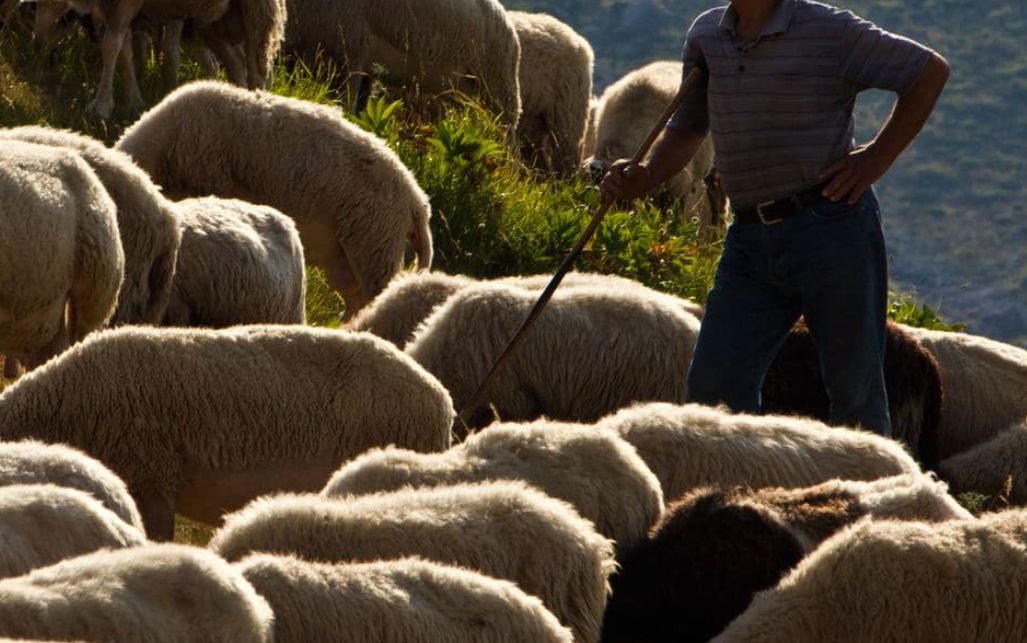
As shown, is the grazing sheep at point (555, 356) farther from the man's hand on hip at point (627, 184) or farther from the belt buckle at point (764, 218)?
the belt buckle at point (764, 218)

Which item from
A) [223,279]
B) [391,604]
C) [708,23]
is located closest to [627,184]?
[708,23]

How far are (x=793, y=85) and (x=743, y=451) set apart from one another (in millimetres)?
1367

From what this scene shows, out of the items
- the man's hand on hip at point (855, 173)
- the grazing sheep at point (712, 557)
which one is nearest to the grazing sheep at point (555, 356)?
the man's hand on hip at point (855, 173)

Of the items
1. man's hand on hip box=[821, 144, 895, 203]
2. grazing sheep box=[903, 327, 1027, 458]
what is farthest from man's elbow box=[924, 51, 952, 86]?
grazing sheep box=[903, 327, 1027, 458]

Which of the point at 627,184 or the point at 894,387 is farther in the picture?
the point at 894,387

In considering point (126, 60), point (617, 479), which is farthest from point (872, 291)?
point (126, 60)

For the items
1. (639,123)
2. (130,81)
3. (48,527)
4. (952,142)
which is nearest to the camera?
(48,527)

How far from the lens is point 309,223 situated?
1084 cm

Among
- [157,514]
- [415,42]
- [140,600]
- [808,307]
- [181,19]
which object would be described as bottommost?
[415,42]

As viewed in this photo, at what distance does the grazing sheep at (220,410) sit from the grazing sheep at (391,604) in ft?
7.21

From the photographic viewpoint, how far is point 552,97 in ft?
60.7

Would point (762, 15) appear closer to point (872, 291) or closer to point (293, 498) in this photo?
point (872, 291)

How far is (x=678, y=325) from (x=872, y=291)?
4.91 ft

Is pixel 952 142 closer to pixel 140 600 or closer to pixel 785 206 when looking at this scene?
pixel 785 206
